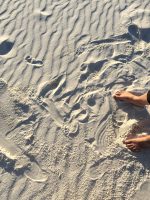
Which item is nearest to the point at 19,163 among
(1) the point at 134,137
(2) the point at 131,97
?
(1) the point at 134,137

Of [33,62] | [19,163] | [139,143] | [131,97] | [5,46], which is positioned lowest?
[139,143]

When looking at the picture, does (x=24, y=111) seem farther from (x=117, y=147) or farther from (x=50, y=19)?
(x=50, y=19)

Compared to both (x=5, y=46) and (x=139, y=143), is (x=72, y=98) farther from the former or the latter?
(x=5, y=46)

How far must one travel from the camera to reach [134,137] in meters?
4.12

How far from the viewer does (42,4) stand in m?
5.92

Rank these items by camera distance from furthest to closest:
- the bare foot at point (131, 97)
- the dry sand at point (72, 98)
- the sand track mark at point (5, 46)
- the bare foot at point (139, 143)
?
the sand track mark at point (5, 46) < the bare foot at point (131, 97) < the bare foot at point (139, 143) < the dry sand at point (72, 98)

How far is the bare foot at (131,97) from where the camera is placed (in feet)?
14.0

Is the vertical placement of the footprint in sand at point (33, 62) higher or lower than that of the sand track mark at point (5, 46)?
lower

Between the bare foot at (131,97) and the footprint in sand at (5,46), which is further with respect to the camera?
the footprint in sand at (5,46)

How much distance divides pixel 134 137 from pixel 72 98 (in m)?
0.99

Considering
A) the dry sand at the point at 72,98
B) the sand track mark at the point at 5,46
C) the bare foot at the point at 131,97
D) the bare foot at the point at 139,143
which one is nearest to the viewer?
the dry sand at the point at 72,98

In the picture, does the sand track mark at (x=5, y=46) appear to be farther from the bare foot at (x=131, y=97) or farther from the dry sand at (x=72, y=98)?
the bare foot at (x=131, y=97)

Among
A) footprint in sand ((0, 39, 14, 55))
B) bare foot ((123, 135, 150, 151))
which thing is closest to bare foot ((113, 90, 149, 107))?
bare foot ((123, 135, 150, 151))

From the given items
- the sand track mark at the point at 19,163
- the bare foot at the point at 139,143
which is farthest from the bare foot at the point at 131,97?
the sand track mark at the point at 19,163
